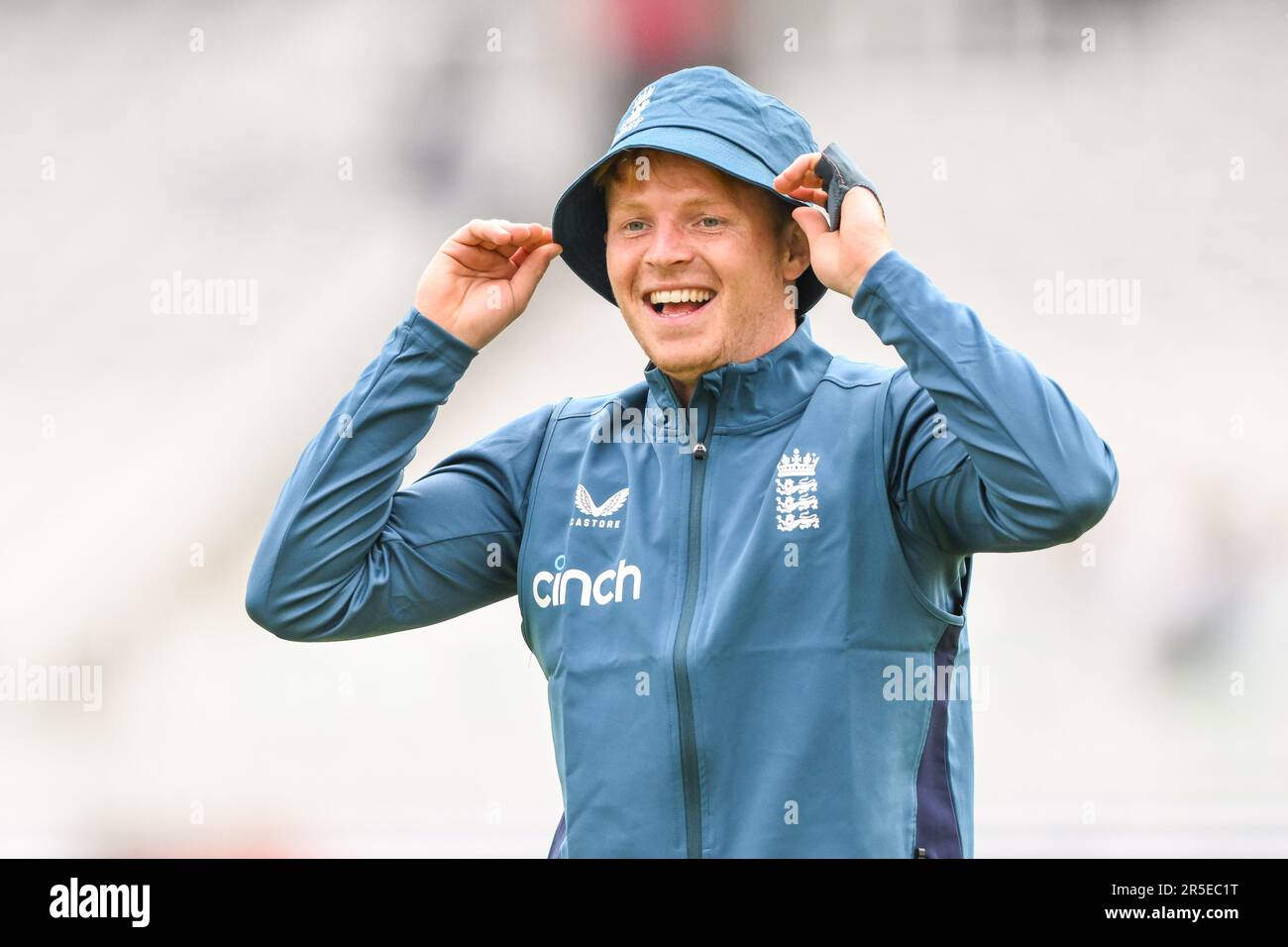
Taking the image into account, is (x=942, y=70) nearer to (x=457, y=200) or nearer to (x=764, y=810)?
(x=457, y=200)

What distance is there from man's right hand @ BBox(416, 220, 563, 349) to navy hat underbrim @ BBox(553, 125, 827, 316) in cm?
4

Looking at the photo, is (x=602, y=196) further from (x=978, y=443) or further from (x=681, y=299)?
(x=978, y=443)

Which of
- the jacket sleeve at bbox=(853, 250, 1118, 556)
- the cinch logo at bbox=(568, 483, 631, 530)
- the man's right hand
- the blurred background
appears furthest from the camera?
the blurred background

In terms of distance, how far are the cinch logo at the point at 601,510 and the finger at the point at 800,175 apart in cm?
36

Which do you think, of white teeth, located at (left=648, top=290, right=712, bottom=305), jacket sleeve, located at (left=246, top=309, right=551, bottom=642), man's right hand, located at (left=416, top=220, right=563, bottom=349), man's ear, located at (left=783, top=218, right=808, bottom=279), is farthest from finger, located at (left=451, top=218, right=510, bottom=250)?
man's ear, located at (left=783, top=218, right=808, bottom=279)

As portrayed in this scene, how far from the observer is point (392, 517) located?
69.9 inches

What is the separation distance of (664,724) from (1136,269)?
9.37ft

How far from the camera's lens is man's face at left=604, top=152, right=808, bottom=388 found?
1667 millimetres

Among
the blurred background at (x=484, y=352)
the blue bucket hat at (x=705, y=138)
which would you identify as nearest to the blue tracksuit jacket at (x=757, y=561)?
the blue bucket hat at (x=705, y=138)

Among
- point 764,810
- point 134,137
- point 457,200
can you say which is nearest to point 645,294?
point 764,810

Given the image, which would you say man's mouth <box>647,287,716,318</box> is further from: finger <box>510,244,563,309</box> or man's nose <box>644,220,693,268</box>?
finger <box>510,244,563,309</box>

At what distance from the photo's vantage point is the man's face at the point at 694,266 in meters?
1.67

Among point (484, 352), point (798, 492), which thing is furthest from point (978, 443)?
point (484, 352)

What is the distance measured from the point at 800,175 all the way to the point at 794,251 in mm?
136
